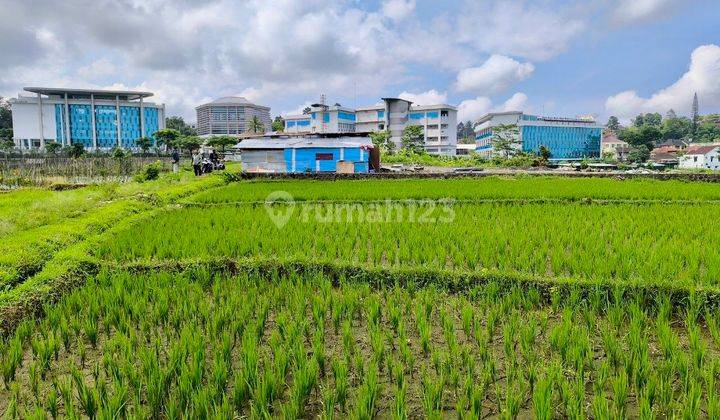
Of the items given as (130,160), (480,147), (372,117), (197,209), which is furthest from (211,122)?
(197,209)

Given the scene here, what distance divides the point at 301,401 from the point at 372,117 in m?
60.2

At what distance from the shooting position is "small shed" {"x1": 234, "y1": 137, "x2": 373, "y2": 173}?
2245 centimetres


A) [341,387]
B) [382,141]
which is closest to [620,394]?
[341,387]

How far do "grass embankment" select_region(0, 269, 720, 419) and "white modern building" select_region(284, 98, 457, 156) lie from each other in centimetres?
5572

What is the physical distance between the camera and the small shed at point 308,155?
73.7ft

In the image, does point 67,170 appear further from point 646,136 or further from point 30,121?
point 646,136

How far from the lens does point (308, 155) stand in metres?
22.8

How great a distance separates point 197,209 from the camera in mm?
10078

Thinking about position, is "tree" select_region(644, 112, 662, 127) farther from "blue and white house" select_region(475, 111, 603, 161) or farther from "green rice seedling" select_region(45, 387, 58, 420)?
"green rice seedling" select_region(45, 387, 58, 420)

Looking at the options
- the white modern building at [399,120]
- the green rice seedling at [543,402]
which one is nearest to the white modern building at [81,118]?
the white modern building at [399,120]

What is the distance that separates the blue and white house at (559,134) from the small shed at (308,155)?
43112 millimetres

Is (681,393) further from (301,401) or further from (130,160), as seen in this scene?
(130,160)

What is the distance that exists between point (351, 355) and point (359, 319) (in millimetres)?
718

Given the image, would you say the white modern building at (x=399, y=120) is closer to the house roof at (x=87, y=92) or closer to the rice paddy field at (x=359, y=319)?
the house roof at (x=87, y=92)
